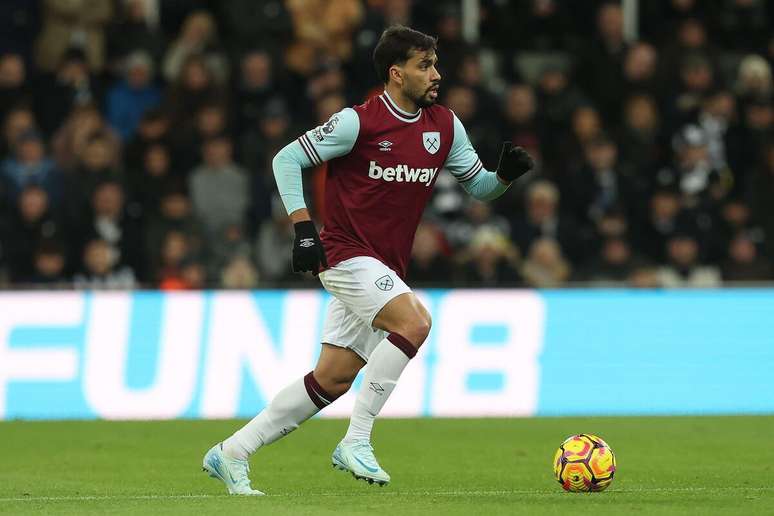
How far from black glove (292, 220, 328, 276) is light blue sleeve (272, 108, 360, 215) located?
0.19 metres

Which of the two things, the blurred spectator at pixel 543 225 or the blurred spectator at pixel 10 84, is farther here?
the blurred spectator at pixel 10 84

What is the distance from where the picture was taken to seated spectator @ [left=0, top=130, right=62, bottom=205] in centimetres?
1536

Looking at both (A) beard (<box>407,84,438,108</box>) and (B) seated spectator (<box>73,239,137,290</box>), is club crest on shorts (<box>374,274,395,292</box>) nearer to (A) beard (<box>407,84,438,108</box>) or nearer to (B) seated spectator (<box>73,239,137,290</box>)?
(A) beard (<box>407,84,438,108</box>)

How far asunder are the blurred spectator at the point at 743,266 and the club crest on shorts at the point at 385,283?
8295mm

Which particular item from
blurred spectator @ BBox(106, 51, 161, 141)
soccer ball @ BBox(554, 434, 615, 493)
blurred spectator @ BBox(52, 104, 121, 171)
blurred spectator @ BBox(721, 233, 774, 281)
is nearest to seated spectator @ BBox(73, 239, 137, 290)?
blurred spectator @ BBox(52, 104, 121, 171)

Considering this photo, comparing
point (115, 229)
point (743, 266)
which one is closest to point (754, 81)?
point (743, 266)

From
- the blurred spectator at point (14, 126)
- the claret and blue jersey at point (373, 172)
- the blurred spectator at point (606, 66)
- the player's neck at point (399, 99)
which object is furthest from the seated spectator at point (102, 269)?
the player's neck at point (399, 99)

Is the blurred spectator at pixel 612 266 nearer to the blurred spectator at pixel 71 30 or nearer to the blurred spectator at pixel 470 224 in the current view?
the blurred spectator at pixel 470 224

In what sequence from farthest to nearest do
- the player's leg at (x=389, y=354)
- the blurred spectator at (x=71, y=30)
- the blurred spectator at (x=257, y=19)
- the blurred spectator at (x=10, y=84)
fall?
the blurred spectator at (x=257, y=19), the blurred spectator at (x=71, y=30), the blurred spectator at (x=10, y=84), the player's leg at (x=389, y=354)

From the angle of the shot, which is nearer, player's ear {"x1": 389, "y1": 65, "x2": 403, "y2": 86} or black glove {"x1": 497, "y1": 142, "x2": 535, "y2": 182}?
player's ear {"x1": 389, "y1": 65, "x2": 403, "y2": 86}

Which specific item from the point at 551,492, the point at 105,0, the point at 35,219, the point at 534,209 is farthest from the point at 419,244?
the point at 551,492

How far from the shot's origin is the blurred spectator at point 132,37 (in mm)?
16641

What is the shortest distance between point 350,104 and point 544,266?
8.45 feet

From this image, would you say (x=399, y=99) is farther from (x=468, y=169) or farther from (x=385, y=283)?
(x=385, y=283)
